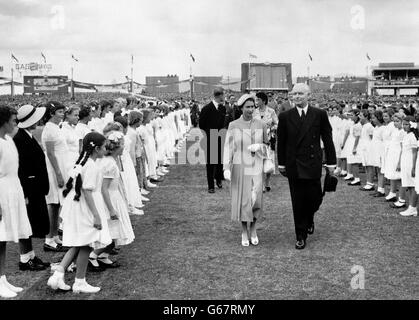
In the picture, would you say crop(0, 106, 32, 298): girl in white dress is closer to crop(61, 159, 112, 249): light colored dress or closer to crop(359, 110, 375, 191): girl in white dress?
crop(61, 159, 112, 249): light colored dress

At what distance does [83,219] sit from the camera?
19.5 ft

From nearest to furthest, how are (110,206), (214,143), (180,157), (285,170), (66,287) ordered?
(66,287) → (110,206) → (285,170) → (214,143) → (180,157)

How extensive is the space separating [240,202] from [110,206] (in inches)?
81.8

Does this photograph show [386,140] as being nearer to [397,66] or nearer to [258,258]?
[258,258]

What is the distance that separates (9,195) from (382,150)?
27.1 ft

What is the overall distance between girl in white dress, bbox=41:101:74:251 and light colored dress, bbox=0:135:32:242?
1540 millimetres

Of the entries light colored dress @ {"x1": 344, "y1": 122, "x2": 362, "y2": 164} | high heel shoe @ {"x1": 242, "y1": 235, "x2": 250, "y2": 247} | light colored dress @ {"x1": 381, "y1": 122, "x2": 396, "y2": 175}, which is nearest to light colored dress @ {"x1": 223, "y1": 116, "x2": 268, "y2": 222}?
high heel shoe @ {"x1": 242, "y1": 235, "x2": 250, "y2": 247}

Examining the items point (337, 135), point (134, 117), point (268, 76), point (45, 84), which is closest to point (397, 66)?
point (45, 84)

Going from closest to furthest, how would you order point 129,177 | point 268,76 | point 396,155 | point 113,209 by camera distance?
point 113,209 < point 129,177 < point 396,155 < point 268,76

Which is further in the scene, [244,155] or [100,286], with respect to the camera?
[244,155]
